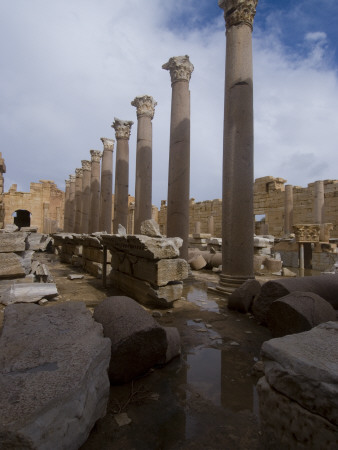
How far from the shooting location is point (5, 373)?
158cm

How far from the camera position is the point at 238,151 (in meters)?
5.57

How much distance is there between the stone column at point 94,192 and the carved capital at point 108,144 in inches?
76.9

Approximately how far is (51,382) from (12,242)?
14.6ft

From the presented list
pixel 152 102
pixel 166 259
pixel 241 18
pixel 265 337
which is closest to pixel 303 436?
pixel 265 337

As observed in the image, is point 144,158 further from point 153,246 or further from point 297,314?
point 297,314

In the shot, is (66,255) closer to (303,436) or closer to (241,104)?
(241,104)

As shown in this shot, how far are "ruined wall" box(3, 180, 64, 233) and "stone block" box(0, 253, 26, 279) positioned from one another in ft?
72.3

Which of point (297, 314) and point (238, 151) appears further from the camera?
point (238, 151)

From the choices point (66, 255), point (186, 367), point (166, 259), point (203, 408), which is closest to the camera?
point (203, 408)

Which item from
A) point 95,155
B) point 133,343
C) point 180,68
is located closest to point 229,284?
point 133,343

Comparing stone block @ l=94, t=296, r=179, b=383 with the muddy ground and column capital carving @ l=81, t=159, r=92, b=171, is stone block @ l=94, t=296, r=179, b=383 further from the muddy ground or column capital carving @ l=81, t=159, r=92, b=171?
column capital carving @ l=81, t=159, r=92, b=171

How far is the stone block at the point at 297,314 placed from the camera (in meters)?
2.88

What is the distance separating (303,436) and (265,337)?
7.17 ft

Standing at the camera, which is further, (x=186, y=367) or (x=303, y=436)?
(x=186, y=367)
